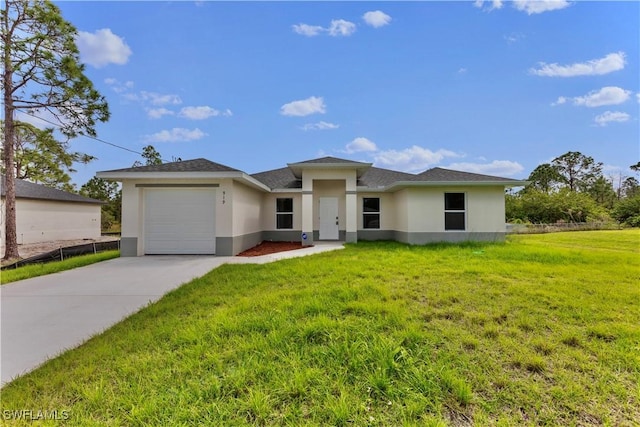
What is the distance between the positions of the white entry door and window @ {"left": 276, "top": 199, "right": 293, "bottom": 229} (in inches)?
60.7

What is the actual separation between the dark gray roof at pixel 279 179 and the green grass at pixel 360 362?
9529 mm

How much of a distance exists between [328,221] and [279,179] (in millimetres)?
3668

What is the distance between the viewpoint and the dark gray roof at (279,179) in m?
14.1

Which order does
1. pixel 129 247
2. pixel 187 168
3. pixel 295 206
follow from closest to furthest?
pixel 129 247, pixel 187 168, pixel 295 206

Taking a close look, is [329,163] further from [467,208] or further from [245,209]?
[467,208]

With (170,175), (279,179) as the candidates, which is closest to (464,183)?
(279,179)

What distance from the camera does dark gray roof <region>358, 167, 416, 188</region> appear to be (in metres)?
14.0

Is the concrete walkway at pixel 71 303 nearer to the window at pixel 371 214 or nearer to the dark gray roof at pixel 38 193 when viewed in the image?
the window at pixel 371 214

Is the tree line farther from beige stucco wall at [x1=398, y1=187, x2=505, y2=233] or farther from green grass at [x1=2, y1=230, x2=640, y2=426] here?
green grass at [x1=2, y1=230, x2=640, y2=426]

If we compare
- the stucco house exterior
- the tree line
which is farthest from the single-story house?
the tree line

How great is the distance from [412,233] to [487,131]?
9.90 metres

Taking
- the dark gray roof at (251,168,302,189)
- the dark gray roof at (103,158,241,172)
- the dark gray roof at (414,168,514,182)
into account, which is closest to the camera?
the dark gray roof at (103,158,241,172)

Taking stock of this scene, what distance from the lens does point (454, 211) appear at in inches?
459

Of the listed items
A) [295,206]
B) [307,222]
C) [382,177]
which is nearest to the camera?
[307,222]
